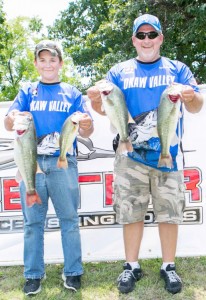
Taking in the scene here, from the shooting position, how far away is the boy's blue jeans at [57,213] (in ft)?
12.6

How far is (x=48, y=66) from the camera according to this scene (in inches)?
152

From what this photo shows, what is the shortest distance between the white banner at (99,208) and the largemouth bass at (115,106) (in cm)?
127

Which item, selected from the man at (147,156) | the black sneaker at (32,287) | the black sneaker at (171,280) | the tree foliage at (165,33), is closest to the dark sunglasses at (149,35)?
the man at (147,156)

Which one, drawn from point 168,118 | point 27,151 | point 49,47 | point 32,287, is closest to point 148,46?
point 168,118

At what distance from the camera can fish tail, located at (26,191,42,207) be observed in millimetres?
3613

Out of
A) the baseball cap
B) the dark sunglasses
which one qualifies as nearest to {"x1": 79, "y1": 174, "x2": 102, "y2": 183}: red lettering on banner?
the baseball cap

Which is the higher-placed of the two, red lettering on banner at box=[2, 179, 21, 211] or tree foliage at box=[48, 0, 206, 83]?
tree foliage at box=[48, 0, 206, 83]

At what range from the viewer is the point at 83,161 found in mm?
4805

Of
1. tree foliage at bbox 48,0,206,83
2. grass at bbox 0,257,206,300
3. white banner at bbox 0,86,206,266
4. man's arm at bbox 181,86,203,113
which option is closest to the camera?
man's arm at bbox 181,86,203,113

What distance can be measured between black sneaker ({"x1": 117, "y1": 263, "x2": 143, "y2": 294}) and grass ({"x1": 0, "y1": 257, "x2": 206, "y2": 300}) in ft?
0.17

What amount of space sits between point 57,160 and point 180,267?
1903 mm

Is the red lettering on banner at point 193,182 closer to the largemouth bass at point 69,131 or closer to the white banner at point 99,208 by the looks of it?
the white banner at point 99,208

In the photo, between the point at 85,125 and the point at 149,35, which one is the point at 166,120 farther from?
the point at 149,35

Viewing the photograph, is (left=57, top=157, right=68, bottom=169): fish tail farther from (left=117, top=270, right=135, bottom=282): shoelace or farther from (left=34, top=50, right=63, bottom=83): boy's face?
(left=117, top=270, right=135, bottom=282): shoelace
